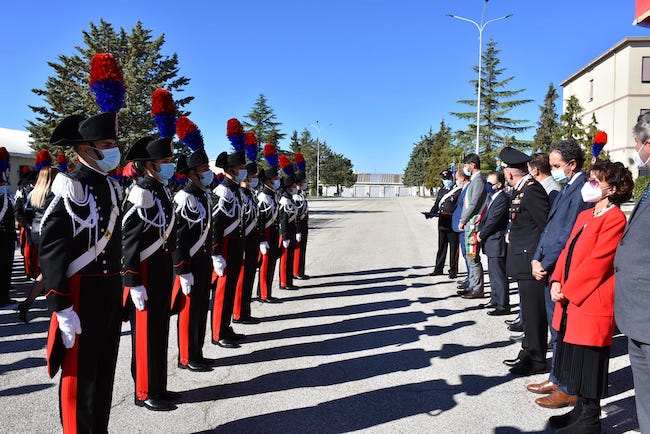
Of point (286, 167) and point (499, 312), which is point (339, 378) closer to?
point (499, 312)

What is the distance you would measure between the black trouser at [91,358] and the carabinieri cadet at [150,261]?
53 cm

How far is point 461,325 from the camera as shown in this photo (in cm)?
666

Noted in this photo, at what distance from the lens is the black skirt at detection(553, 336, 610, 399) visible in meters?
3.54

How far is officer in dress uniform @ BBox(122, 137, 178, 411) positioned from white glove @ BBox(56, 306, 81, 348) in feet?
2.57

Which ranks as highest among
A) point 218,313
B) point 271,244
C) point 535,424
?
point 271,244

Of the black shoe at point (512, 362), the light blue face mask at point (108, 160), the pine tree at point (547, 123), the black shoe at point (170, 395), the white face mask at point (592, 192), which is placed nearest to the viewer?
the light blue face mask at point (108, 160)

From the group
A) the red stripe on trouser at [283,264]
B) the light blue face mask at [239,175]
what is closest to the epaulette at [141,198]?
the light blue face mask at [239,175]

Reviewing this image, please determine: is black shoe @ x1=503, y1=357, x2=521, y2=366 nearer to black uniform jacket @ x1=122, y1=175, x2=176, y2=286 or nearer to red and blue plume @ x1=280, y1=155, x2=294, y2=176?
black uniform jacket @ x1=122, y1=175, x2=176, y2=286

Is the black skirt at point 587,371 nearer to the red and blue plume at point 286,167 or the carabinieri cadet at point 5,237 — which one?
the red and blue plume at point 286,167

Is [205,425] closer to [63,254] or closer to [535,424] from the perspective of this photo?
[63,254]

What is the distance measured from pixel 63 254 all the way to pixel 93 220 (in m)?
0.30

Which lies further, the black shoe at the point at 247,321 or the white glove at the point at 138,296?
the black shoe at the point at 247,321

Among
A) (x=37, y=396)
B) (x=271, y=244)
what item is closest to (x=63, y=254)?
(x=37, y=396)

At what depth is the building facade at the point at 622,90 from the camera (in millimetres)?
35000
